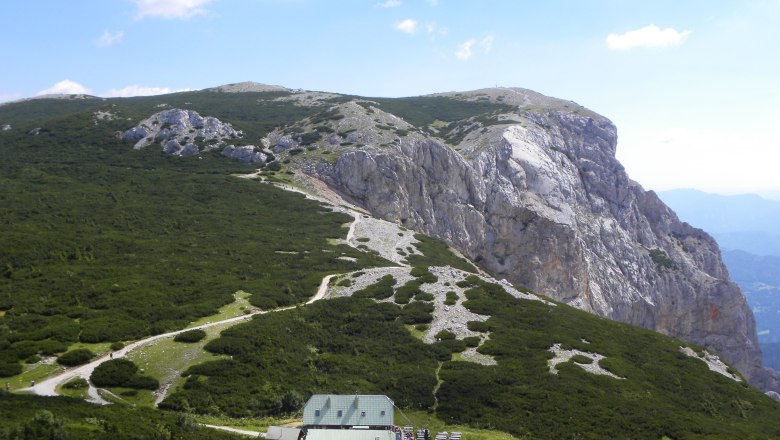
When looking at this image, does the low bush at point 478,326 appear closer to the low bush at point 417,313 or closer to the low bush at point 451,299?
the low bush at point 417,313

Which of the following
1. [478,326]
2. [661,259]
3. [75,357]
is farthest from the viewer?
[661,259]

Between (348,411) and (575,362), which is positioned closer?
(348,411)

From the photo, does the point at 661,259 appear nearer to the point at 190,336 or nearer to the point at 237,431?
the point at 190,336

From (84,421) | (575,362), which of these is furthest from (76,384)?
(575,362)

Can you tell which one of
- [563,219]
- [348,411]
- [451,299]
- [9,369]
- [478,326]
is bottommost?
[478,326]

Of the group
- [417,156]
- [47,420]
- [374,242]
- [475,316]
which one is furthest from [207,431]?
[417,156]
